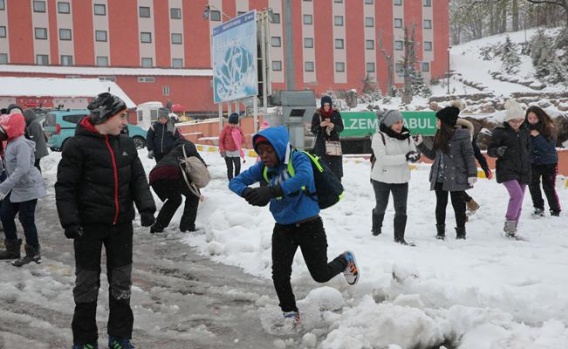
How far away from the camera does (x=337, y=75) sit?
57469 millimetres

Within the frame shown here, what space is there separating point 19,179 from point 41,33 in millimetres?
48183

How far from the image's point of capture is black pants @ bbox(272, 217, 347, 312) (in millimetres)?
4488

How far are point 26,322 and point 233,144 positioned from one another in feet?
25.1

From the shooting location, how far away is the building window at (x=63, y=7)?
49625mm

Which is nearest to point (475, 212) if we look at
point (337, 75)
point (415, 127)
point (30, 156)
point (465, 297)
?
point (465, 297)

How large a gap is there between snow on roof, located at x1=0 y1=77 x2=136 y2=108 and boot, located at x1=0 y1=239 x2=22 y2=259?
107 ft

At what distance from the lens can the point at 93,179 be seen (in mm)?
3938

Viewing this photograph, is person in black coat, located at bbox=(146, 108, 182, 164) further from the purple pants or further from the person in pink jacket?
the purple pants

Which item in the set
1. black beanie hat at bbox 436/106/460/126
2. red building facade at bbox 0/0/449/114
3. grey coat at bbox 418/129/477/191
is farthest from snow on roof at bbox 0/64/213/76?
grey coat at bbox 418/129/477/191

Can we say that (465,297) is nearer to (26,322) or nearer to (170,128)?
(26,322)

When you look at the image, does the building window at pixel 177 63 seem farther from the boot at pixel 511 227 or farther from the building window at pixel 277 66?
the boot at pixel 511 227

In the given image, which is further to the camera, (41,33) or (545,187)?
(41,33)

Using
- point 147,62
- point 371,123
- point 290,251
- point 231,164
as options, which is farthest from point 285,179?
point 147,62

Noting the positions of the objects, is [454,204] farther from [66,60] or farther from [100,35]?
[100,35]
